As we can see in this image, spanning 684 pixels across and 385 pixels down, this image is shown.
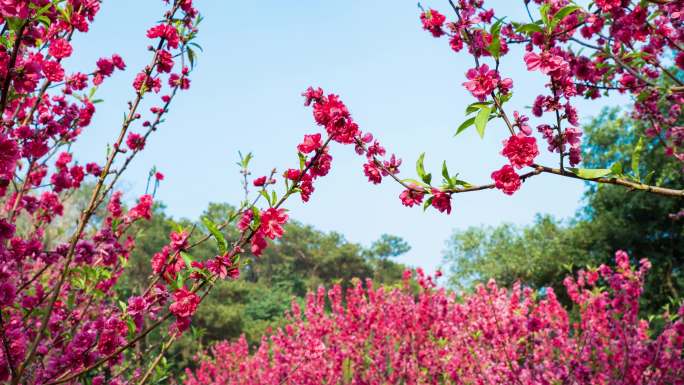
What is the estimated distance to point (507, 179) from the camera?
187 centimetres

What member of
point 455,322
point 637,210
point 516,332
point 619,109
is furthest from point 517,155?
point 619,109

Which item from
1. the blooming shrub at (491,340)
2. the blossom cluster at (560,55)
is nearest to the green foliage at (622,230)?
the blooming shrub at (491,340)

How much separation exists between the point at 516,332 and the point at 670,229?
15459mm

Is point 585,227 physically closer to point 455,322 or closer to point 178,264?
point 455,322

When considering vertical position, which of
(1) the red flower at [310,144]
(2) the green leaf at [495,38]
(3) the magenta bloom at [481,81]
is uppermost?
(2) the green leaf at [495,38]

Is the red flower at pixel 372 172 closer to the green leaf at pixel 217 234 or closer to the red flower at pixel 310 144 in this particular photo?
the red flower at pixel 310 144

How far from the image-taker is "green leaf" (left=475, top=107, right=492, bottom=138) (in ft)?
5.89

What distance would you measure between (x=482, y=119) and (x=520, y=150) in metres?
0.19

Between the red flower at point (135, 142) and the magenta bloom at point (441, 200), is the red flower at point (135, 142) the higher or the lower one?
the higher one

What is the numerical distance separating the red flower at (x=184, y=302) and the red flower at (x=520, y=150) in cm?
141

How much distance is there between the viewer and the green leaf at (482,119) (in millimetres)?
1796

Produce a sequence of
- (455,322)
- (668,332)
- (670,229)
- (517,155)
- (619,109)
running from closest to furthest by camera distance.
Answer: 1. (517,155)
2. (668,332)
3. (455,322)
4. (670,229)
5. (619,109)

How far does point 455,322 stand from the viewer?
7.11 metres

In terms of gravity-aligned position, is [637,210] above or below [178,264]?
above
